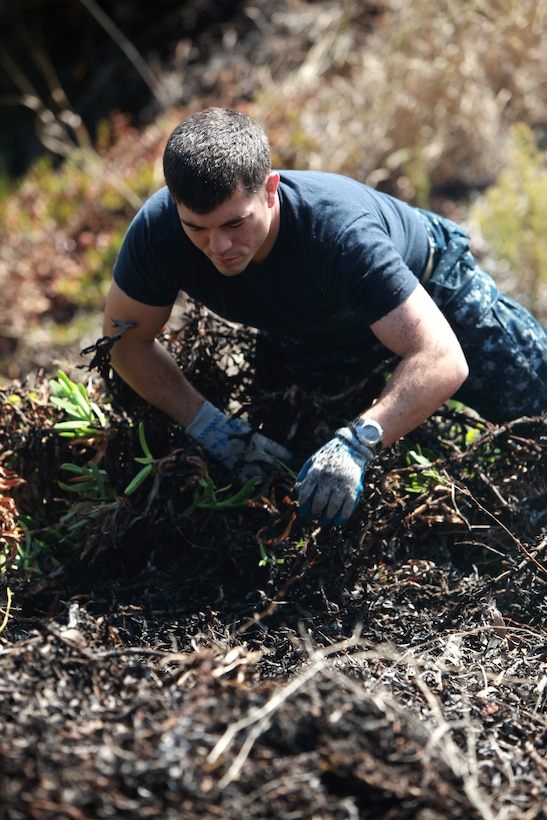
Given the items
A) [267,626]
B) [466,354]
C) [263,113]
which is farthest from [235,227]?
[263,113]

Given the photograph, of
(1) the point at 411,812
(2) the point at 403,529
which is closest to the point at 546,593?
(2) the point at 403,529

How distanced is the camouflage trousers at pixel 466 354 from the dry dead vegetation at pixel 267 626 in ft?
0.40

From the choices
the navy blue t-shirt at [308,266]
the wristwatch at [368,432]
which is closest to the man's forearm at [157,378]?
the navy blue t-shirt at [308,266]

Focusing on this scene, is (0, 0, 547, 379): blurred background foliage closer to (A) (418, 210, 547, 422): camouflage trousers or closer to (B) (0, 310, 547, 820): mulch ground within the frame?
(A) (418, 210, 547, 422): camouflage trousers

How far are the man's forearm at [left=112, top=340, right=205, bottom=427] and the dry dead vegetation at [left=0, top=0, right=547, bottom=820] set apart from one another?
0.37 feet

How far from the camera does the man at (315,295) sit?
111 inches

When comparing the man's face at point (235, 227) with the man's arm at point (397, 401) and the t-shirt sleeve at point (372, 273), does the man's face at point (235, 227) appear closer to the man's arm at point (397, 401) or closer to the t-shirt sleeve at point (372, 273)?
the t-shirt sleeve at point (372, 273)

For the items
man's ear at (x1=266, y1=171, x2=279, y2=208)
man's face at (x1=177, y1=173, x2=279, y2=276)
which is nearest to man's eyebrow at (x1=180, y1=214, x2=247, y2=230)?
man's face at (x1=177, y1=173, x2=279, y2=276)

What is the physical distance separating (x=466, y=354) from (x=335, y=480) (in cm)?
97

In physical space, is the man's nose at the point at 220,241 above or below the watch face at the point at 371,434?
above

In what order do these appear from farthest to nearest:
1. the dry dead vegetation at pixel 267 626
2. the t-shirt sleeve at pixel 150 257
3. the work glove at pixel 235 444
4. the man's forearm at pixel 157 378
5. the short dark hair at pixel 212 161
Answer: the man's forearm at pixel 157 378 < the work glove at pixel 235 444 < the t-shirt sleeve at pixel 150 257 < the short dark hair at pixel 212 161 < the dry dead vegetation at pixel 267 626

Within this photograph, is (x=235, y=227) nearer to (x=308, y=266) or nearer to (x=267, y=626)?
(x=308, y=266)

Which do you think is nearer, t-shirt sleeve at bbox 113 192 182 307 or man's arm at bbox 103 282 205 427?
t-shirt sleeve at bbox 113 192 182 307

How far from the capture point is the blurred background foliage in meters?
6.15
